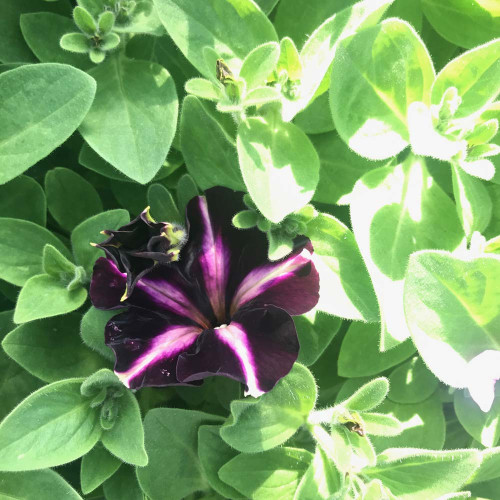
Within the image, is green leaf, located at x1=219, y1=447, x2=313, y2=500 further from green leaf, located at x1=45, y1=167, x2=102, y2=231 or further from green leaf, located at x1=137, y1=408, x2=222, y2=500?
green leaf, located at x1=45, y1=167, x2=102, y2=231

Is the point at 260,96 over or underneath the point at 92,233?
over

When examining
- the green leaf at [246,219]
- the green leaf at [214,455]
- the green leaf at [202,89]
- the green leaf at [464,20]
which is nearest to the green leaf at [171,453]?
the green leaf at [214,455]

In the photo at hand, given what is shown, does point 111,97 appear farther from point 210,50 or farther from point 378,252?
point 378,252

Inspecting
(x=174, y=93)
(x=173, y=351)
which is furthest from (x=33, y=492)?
(x=174, y=93)

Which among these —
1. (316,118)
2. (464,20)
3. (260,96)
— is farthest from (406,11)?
(260,96)

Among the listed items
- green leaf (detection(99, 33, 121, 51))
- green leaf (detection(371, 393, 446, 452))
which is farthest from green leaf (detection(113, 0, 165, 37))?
green leaf (detection(371, 393, 446, 452))

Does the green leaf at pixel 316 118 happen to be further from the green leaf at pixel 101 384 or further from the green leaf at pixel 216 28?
the green leaf at pixel 101 384

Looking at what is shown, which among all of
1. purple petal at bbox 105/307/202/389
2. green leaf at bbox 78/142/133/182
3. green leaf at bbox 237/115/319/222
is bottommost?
purple petal at bbox 105/307/202/389

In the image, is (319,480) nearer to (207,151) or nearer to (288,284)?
(288,284)
